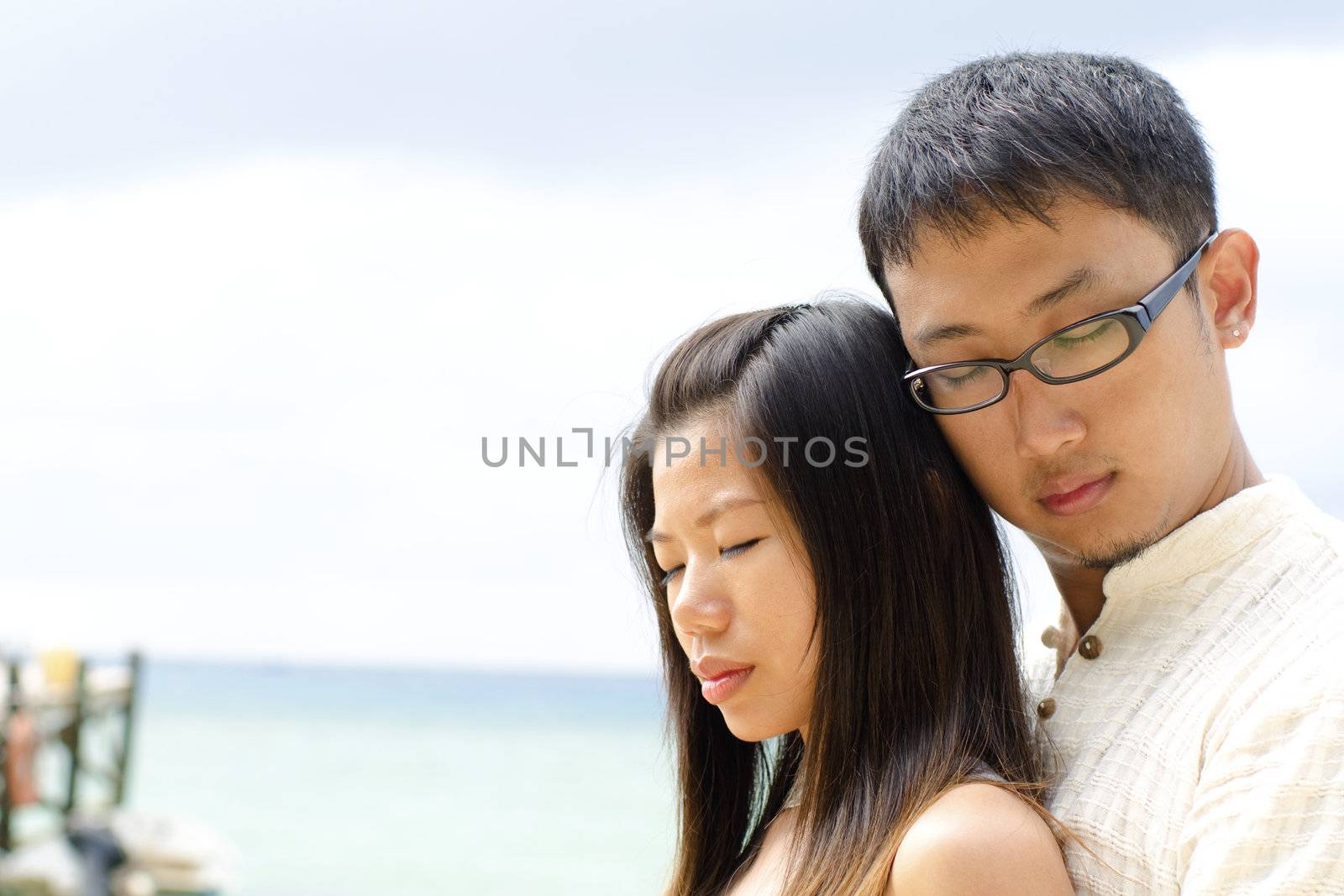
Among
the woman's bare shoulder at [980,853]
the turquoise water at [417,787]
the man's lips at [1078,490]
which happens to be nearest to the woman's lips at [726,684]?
the woman's bare shoulder at [980,853]

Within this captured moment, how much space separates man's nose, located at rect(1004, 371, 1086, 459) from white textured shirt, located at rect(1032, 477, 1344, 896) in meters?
0.18

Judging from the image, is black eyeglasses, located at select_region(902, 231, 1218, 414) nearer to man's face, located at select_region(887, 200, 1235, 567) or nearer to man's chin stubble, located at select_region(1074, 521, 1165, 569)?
man's face, located at select_region(887, 200, 1235, 567)

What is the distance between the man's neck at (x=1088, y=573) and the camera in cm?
162

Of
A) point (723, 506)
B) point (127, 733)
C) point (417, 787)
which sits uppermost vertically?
point (723, 506)

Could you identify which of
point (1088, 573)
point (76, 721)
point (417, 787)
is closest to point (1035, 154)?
point (1088, 573)

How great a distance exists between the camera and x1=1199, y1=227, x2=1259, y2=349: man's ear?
5.38 feet

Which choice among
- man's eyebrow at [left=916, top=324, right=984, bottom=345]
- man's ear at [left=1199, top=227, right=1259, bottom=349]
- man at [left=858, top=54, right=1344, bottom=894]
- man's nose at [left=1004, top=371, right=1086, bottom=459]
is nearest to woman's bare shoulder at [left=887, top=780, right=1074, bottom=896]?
man at [left=858, top=54, right=1344, bottom=894]

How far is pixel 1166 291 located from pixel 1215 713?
484 mm

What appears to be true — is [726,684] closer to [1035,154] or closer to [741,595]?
[741,595]

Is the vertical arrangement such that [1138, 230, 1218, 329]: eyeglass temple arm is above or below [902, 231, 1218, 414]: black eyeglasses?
above

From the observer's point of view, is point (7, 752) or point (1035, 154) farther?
point (7, 752)

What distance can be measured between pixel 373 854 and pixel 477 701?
18.1 metres

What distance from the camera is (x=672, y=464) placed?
1.73 meters

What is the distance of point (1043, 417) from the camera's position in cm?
154
